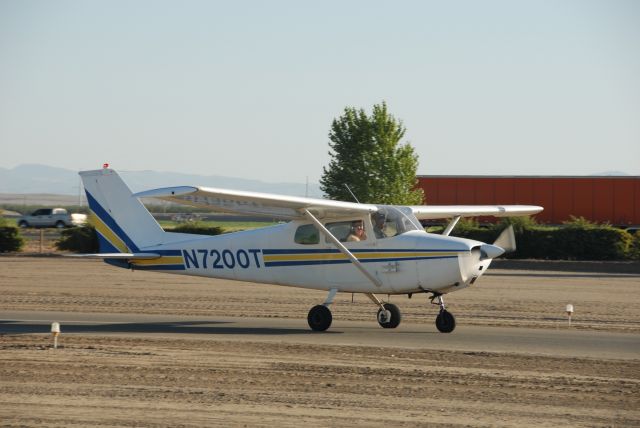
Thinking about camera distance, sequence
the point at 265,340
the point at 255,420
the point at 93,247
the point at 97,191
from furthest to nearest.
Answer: the point at 93,247 < the point at 97,191 < the point at 265,340 < the point at 255,420

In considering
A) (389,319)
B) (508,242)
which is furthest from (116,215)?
(508,242)

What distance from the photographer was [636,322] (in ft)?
64.9

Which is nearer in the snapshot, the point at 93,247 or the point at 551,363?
the point at 551,363

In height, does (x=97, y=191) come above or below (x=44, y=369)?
above

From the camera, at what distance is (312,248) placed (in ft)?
58.7

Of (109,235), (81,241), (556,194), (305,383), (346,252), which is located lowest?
(305,383)

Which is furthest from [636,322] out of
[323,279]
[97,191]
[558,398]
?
[97,191]

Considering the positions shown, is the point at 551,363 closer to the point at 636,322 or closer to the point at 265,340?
the point at 265,340

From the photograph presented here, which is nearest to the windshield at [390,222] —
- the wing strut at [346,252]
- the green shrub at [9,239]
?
the wing strut at [346,252]

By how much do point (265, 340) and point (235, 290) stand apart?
11.5 m

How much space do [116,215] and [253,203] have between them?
139 inches

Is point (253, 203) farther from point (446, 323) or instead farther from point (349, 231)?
point (446, 323)

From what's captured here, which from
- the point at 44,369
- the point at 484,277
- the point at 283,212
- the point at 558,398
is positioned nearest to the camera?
the point at 558,398

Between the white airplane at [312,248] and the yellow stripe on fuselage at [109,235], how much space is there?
19 mm
